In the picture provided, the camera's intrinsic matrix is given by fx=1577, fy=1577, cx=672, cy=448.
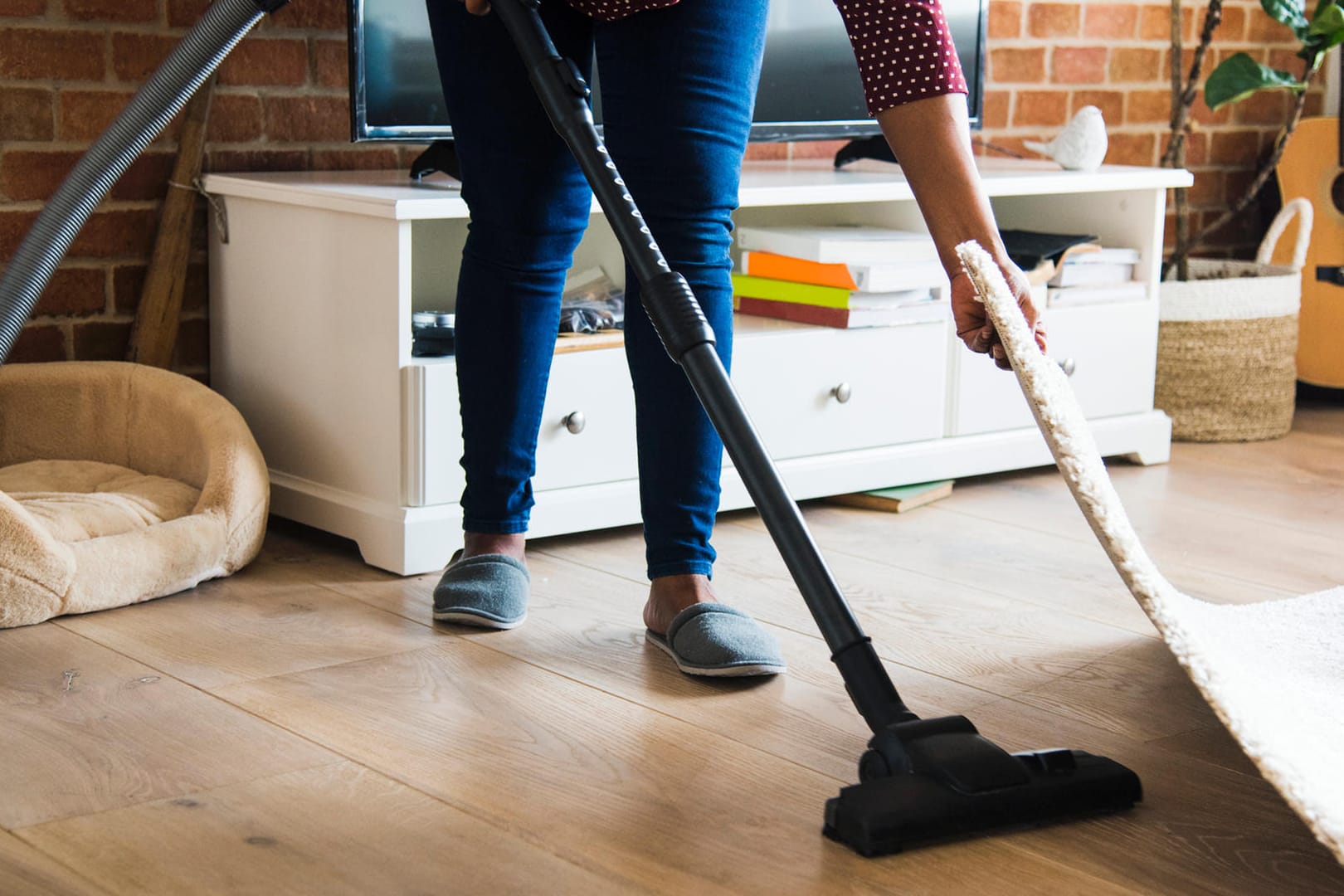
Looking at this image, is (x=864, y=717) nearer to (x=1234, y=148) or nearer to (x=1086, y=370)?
(x=1086, y=370)

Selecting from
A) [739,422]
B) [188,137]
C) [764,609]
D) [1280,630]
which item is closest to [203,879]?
[739,422]

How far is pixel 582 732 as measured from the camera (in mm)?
1309

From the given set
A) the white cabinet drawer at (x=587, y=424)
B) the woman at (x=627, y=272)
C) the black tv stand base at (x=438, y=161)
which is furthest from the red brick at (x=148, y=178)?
the woman at (x=627, y=272)

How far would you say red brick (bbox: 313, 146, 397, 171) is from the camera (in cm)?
222

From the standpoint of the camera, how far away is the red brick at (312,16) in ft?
7.06

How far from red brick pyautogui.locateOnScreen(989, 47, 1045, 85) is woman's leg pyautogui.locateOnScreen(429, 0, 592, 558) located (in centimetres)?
164

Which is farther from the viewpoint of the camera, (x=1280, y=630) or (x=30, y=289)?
(x=30, y=289)

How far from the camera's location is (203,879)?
3.30 ft

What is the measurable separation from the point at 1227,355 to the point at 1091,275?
1.21 ft

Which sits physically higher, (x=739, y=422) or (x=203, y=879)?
(x=739, y=422)

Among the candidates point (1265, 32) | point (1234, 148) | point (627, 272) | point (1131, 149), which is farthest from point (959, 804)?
point (1265, 32)

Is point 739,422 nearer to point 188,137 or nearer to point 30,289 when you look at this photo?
point 30,289

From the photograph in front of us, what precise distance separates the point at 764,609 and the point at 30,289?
84 cm

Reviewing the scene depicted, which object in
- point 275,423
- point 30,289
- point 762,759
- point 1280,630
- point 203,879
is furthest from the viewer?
point 275,423
